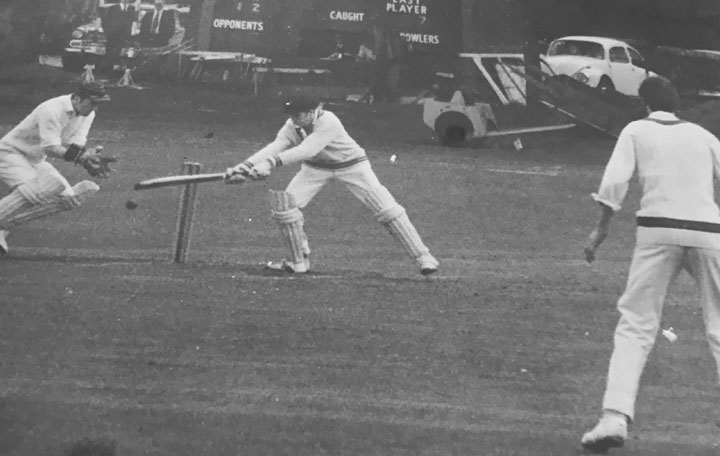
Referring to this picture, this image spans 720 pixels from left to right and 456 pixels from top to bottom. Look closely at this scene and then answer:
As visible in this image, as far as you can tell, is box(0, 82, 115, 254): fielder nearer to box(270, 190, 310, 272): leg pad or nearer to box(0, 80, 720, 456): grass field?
box(0, 80, 720, 456): grass field

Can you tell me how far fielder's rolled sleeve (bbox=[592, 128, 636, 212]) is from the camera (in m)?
7.34

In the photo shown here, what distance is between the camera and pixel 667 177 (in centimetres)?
737

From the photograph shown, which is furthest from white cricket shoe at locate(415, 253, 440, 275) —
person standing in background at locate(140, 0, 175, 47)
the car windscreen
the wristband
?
person standing in background at locate(140, 0, 175, 47)

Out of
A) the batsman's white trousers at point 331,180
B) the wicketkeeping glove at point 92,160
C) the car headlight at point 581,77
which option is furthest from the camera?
the car headlight at point 581,77

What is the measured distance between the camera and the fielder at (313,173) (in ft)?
42.5

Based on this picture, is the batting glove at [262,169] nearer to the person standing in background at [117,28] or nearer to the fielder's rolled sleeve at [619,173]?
the fielder's rolled sleeve at [619,173]

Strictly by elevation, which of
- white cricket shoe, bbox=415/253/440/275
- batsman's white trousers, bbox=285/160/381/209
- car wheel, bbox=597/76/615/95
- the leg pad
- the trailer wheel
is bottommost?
the trailer wheel

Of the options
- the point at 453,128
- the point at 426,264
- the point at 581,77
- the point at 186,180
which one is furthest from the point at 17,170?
the point at 581,77

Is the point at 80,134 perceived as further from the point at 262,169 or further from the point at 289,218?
the point at 289,218

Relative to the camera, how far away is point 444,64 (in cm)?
3241

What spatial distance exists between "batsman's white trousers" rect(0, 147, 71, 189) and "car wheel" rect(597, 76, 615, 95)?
19.6 m

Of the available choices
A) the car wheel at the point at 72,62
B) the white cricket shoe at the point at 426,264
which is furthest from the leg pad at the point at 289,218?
the car wheel at the point at 72,62

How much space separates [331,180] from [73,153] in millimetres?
2392

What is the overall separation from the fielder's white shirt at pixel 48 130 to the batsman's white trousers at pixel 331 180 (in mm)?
2182
